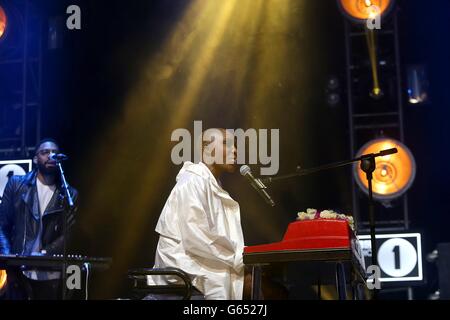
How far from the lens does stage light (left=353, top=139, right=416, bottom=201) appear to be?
7270 millimetres

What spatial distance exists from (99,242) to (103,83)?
158 centimetres

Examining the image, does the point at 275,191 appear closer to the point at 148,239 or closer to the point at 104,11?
the point at 148,239

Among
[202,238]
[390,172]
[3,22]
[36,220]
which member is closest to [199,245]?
[202,238]

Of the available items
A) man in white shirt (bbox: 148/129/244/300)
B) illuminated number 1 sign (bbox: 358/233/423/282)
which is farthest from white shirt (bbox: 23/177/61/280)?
illuminated number 1 sign (bbox: 358/233/423/282)

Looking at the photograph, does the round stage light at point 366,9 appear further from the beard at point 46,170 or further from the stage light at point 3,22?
the stage light at point 3,22

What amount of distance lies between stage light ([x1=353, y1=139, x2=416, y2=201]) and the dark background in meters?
0.34

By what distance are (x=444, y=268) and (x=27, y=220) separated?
3695mm

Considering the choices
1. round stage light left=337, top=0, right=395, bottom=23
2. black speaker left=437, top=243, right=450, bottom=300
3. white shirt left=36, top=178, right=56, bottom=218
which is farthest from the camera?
round stage light left=337, top=0, right=395, bottom=23

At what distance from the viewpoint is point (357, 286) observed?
475 centimetres

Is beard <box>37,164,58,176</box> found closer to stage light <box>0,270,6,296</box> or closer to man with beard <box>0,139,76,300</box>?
man with beard <box>0,139,76,300</box>

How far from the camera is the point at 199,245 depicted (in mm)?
4840

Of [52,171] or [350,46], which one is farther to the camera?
[350,46]

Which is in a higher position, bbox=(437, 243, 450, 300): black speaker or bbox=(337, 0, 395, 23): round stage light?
bbox=(337, 0, 395, 23): round stage light
